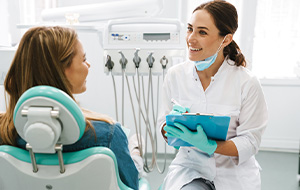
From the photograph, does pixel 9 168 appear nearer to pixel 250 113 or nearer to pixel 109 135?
pixel 109 135

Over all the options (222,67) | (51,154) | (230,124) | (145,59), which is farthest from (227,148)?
(145,59)

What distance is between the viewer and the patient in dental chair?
0.84m

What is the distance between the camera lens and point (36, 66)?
859 mm

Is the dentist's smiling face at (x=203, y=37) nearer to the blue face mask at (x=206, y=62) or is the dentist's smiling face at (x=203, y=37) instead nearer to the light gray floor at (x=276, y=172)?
the blue face mask at (x=206, y=62)

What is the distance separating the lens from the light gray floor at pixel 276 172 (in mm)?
2193

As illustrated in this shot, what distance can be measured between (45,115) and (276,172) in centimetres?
228

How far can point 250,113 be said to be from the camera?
1255 mm

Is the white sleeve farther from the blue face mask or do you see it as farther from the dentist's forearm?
the blue face mask

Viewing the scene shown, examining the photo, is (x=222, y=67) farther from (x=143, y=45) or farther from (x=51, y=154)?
(x=51, y=154)

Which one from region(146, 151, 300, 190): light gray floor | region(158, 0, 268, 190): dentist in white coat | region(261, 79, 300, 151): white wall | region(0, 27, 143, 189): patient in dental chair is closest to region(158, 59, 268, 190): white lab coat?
region(158, 0, 268, 190): dentist in white coat

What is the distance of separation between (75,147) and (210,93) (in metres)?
0.74

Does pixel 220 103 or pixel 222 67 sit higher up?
pixel 222 67

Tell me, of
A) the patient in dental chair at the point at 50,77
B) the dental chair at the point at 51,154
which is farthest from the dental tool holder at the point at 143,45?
the dental chair at the point at 51,154

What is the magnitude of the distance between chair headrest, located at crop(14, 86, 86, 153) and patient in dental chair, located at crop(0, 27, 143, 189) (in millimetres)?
154
